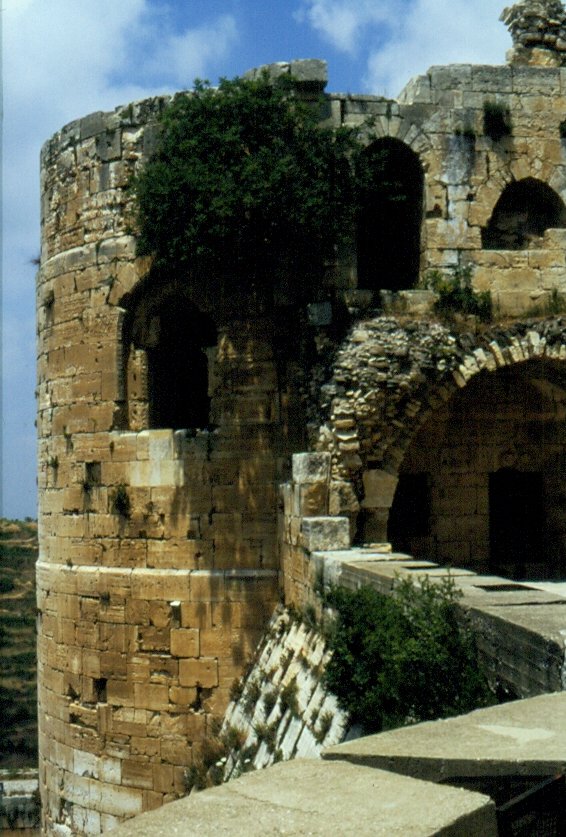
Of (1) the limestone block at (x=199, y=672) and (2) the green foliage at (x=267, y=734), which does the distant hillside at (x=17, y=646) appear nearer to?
(1) the limestone block at (x=199, y=672)

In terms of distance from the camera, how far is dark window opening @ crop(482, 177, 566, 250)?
12797 millimetres

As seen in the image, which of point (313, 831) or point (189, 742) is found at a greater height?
point (313, 831)

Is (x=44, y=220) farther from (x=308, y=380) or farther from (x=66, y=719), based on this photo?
(x=66, y=719)

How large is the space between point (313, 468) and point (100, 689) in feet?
11.8

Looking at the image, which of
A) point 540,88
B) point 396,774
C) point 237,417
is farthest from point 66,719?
point 396,774

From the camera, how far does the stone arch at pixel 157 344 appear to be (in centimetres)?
1263

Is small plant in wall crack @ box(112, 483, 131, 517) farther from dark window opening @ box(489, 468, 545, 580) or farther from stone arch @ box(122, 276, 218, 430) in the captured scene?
dark window opening @ box(489, 468, 545, 580)

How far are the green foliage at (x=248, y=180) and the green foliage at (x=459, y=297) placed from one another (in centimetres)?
116

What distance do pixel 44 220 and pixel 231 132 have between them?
3.50 meters

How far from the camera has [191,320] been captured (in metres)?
13.3

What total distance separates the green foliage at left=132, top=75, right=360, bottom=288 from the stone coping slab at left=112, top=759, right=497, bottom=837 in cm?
852

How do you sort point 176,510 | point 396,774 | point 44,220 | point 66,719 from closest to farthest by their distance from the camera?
1. point 396,774
2. point 176,510
3. point 66,719
4. point 44,220

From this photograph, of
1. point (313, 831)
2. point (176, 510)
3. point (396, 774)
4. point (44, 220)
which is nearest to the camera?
point (313, 831)

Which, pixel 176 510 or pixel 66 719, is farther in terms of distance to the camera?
pixel 66 719
